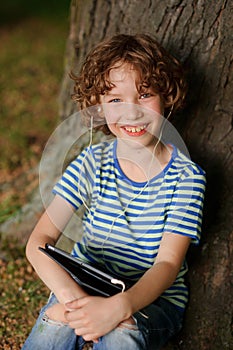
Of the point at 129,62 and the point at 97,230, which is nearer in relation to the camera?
the point at 129,62

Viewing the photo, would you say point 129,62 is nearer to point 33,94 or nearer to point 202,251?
point 202,251

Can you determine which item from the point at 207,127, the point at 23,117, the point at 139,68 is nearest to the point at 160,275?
the point at 207,127

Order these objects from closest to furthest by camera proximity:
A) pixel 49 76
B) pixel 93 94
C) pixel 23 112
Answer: pixel 93 94, pixel 23 112, pixel 49 76

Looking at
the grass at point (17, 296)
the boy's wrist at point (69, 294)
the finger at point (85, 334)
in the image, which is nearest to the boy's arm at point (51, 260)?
the boy's wrist at point (69, 294)

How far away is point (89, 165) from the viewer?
240 cm

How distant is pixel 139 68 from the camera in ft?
6.89

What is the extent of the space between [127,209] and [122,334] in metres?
0.52

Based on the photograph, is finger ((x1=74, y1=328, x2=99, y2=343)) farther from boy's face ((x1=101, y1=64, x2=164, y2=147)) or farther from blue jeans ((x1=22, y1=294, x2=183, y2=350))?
boy's face ((x1=101, y1=64, x2=164, y2=147))

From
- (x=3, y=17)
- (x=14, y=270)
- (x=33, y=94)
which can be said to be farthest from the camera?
(x=3, y=17)

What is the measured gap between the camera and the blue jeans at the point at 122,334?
6.61ft

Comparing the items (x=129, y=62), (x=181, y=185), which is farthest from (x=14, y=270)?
(x=129, y=62)

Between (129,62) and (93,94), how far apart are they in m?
0.22

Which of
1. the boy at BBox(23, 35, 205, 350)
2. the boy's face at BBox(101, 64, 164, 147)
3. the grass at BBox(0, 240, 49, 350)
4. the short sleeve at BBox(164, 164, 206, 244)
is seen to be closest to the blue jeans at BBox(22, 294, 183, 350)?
the boy at BBox(23, 35, 205, 350)

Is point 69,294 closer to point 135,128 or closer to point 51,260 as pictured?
point 51,260
